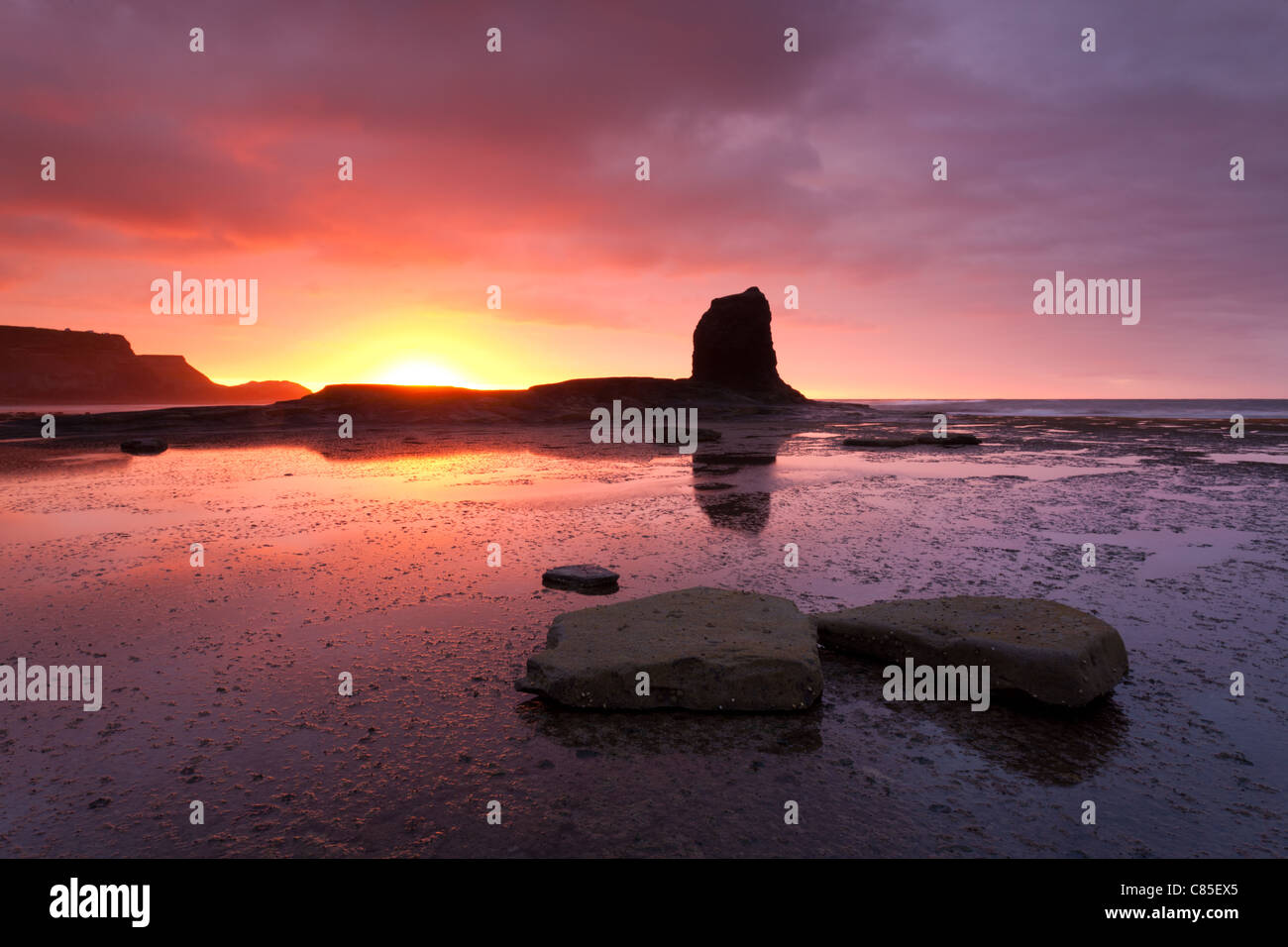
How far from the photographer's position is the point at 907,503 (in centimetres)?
1095

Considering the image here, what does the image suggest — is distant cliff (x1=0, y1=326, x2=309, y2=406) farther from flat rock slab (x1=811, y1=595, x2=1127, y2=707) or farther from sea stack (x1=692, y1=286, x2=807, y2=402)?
flat rock slab (x1=811, y1=595, x2=1127, y2=707)

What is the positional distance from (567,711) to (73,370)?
205 meters

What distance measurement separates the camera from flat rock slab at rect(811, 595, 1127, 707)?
12.2 feet

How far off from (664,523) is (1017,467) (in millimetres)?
12204

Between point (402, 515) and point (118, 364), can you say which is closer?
point (402, 515)

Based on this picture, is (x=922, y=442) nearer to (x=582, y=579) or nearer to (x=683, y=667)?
(x=582, y=579)

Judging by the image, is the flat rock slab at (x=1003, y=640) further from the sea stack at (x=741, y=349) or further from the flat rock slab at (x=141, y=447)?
the sea stack at (x=741, y=349)

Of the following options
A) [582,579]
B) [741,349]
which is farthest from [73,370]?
[582,579]

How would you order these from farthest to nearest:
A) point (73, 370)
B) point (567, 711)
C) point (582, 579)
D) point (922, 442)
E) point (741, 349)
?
point (73, 370)
point (741, 349)
point (922, 442)
point (582, 579)
point (567, 711)

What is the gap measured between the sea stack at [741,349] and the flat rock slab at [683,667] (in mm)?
76368

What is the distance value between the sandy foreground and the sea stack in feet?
234

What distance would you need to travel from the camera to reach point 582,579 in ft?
20.3

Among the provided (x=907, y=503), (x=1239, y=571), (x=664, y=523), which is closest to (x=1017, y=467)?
(x=907, y=503)
